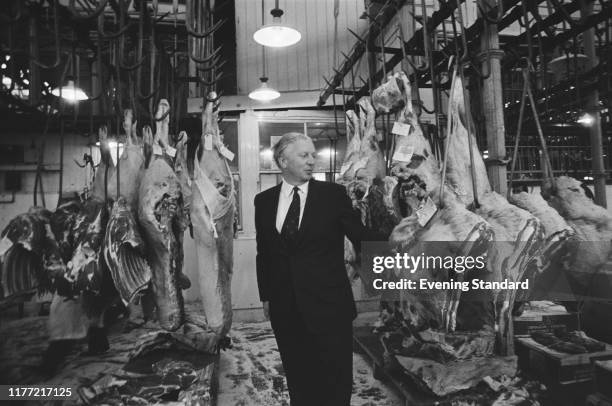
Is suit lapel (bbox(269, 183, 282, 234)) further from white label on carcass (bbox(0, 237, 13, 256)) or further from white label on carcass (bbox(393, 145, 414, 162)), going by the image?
white label on carcass (bbox(0, 237, 13, 256))

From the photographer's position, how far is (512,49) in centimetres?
328

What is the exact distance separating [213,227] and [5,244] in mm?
1210

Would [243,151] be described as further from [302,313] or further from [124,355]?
[302,313]

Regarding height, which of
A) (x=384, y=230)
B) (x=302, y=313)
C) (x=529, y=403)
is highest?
(x=384, y=230)

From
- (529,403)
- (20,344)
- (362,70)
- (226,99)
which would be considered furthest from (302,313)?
(362,70)

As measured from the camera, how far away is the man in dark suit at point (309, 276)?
7.19ft

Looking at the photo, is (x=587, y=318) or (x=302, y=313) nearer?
(x=302, y=313)

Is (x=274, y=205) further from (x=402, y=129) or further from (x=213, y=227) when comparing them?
(x=402, y=129)

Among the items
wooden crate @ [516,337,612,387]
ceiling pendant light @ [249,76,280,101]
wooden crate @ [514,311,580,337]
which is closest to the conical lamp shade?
ceiling pendant light @ [249,76,280,101]

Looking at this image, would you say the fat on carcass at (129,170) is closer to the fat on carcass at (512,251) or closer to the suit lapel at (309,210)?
the suit lapel at (309,210)

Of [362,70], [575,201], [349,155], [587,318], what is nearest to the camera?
[575,201]

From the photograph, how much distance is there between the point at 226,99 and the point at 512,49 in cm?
410

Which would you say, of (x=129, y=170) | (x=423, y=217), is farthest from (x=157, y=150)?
(x=423, y=217)

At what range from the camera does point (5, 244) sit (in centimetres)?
208
